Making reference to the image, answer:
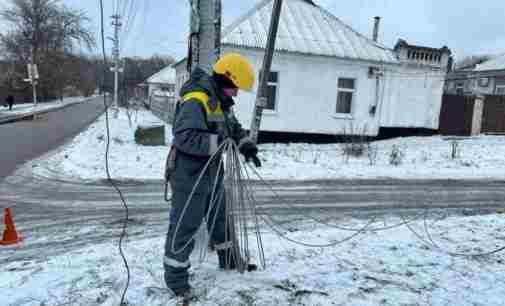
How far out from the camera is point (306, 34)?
15703 mm

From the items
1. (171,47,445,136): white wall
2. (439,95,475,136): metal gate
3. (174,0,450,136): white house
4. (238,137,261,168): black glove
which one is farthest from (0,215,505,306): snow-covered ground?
(439,95,475,136): metal gate

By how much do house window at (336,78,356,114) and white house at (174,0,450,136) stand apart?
43mm

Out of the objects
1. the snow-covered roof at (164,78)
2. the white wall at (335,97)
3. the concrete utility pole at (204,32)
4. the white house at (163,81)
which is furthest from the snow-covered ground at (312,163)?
the snow-covered roof at (164,78)

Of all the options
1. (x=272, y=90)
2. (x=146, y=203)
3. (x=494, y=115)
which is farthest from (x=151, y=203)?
(x=494, y=115)

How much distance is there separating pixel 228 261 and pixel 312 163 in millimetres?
7614

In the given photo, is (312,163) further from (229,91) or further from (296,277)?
(229,91)

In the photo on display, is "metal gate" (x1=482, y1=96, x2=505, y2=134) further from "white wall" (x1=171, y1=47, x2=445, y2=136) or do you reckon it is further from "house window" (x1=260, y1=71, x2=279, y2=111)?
"house window" (x1=260, y1=71, x2=279, y2=111)

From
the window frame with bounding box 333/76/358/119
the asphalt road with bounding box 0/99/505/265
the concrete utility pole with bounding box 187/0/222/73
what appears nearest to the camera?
the concrete utility pole with bounding box 187/0/222/73

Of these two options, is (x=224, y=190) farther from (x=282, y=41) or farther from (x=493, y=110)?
(x=493, y=110)

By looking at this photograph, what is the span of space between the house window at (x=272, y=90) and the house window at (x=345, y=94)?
2.88 m

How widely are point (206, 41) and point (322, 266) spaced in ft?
8.51

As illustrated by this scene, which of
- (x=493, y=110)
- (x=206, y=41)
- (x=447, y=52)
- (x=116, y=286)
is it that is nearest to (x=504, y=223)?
(x=206, y=41)

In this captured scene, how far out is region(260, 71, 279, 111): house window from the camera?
48.4 ft

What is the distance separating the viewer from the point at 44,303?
2.90 metres
